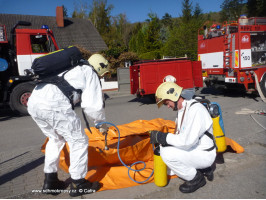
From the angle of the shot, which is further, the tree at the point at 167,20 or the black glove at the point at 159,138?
the tree at the point at 167,20

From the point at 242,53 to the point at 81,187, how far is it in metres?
8.45

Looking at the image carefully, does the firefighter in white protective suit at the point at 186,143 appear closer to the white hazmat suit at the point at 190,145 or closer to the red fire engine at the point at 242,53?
the white hazmat suit at the point at 190,145

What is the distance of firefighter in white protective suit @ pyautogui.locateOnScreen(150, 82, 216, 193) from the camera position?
288cm


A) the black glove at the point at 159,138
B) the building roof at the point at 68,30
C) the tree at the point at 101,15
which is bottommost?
the black glove at the point at 159,138

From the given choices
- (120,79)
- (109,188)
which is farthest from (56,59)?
(120,79)

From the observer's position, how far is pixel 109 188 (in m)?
3.14

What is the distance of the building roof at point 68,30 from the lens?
21.0 meters

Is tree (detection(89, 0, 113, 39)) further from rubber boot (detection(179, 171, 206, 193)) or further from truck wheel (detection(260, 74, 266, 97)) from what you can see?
rubber boot (detection(179, 171, 206, 193))

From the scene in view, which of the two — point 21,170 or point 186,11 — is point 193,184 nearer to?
point 21,170

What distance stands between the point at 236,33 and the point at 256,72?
1.71 metres

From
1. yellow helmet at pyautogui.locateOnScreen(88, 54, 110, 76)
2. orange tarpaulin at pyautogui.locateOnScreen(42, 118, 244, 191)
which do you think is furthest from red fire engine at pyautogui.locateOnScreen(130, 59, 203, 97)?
yellow helmet at pyautogui.locateOnScreen(88, 54, 110, 76)

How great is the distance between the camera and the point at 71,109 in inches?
111

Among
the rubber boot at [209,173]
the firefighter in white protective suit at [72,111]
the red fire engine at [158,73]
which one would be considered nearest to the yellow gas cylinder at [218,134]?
the rubber boot at [209,173]

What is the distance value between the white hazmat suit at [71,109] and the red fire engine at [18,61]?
553 centimetres
